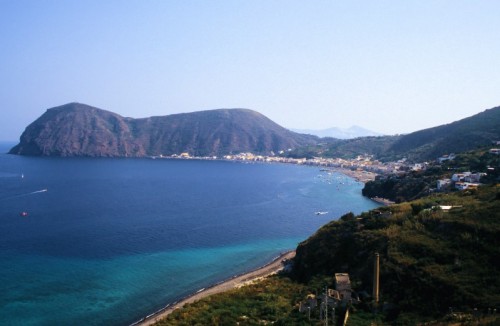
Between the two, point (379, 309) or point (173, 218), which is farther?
point (173, 218)

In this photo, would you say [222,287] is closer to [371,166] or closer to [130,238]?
[130,238]

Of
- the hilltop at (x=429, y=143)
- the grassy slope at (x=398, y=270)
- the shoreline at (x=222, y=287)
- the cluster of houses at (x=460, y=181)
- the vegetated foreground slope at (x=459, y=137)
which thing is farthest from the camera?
the hilltop at (x=429, y=143)

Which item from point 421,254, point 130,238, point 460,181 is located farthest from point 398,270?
point 460,181

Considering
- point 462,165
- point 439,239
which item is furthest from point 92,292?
point 462,165

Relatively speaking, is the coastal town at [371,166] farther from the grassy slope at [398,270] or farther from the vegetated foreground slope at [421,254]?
the grassy slope at [398,270]

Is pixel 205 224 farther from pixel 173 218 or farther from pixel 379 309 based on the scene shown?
pixel 379 309

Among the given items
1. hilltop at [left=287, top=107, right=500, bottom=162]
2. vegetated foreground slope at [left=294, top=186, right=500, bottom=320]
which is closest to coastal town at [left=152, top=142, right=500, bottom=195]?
hilltop at [left=287, top=107, right=500, bottom=162]

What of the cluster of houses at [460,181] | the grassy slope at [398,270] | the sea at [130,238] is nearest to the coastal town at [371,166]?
the cluster of houses at [460,181]
